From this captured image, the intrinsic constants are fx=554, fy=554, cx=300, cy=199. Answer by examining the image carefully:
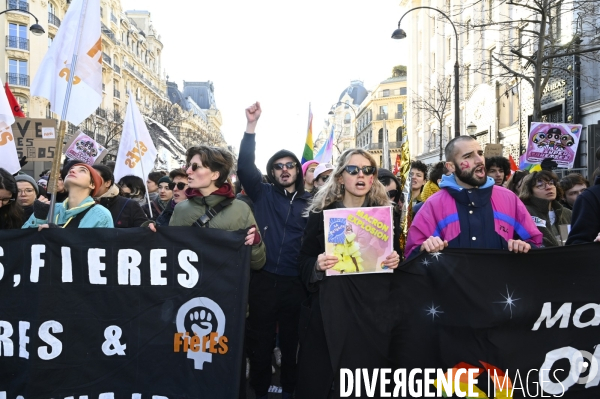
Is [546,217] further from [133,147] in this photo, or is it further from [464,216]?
[133,147]

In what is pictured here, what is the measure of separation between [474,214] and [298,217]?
5.06ft

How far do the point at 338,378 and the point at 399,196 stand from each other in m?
3.30

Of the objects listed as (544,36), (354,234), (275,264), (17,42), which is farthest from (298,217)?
(17,42)

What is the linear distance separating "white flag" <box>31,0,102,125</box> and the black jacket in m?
3.82

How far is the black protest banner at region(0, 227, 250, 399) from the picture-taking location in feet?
12.1

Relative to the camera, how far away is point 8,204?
4719mm

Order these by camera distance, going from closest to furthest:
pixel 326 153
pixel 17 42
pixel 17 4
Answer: pixel 326 153 < pixel 17 4 < pixel 17 42

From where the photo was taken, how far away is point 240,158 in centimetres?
477

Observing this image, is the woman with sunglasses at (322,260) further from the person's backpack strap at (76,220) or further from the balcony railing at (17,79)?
the balcony railing at (17,79)

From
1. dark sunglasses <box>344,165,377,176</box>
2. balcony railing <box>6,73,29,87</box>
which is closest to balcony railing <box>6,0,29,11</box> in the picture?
balcony railing <box>6,73,29,87</box>

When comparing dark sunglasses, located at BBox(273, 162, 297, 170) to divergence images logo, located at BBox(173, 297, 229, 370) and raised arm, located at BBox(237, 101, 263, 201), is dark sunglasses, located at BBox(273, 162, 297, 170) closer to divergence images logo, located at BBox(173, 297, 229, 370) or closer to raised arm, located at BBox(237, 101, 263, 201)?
raised arm, located at BBox(237, 101, 263, 201)

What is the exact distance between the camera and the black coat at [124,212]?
547cm

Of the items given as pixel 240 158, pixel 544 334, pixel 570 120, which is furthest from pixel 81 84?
pixel 570 120

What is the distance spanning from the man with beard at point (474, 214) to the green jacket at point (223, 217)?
1.17m
